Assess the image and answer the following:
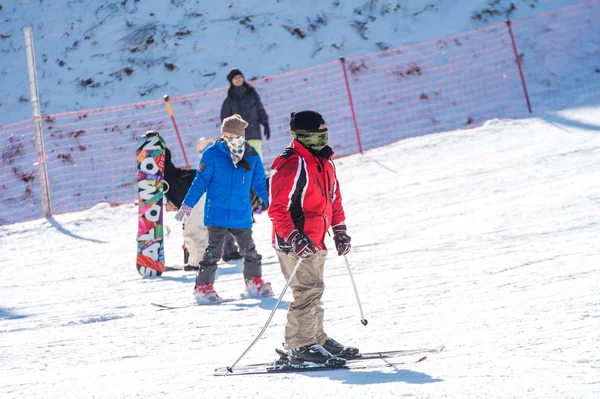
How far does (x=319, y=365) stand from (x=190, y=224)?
13.4ft

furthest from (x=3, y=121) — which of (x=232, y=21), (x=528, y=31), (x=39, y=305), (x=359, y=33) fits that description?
(x=528, y=31)

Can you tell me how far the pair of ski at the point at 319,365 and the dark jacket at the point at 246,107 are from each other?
258 inches

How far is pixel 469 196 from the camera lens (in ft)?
32.4

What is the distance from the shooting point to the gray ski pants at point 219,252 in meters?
6.77

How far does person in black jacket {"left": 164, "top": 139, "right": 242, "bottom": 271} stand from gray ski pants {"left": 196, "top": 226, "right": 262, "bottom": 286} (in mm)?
1503

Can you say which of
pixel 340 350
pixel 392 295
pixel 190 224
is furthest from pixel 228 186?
pixel 340 350

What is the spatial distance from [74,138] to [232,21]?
5.30m

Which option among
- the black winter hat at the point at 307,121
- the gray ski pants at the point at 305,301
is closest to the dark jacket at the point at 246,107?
the black winter hat at the point at 307,121

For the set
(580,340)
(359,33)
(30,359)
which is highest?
(359,33)

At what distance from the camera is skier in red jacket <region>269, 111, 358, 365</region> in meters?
4.51

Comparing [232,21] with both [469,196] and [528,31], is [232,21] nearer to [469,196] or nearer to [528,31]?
[528,31]

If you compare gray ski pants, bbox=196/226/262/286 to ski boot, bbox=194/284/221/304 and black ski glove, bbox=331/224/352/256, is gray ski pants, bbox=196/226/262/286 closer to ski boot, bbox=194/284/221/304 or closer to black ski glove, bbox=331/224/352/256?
ski boot, bbox=194/284/221/304

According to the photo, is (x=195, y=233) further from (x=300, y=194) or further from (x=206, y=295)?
(x=300, y=194)

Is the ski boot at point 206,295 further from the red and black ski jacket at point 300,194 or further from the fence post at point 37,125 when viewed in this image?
the fence post at point 37,125
